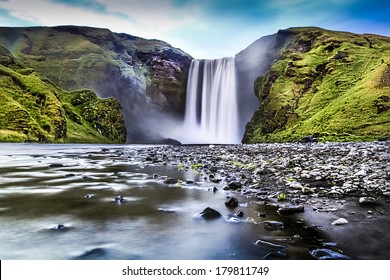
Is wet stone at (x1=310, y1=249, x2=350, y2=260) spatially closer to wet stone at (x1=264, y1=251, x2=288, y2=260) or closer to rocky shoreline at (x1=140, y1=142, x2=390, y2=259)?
rocky shoreline at (x1=140, y1=142, x2=390, y2=259)

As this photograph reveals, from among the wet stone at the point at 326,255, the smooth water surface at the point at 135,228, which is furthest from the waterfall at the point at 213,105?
the wet stone at the point at 326,255

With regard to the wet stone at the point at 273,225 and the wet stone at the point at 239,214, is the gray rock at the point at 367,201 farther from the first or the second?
the wet stone at the point at 239,214

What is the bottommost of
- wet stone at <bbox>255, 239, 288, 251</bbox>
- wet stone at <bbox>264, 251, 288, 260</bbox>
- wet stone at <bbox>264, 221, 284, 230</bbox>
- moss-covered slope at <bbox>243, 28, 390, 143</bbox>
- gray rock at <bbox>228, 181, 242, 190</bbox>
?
gray rock at <bbox>228, 181, 242, 190</bbox>

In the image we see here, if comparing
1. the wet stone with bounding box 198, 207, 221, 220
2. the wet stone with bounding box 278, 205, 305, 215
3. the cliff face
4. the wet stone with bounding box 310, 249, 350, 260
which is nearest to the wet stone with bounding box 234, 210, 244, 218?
the wet stone with bounding box 198, 207, 221, 220

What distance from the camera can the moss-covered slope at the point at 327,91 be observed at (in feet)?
123

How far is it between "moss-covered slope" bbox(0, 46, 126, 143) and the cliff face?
60.4ft

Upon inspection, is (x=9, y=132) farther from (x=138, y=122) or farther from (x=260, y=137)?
(x=138, y=122)

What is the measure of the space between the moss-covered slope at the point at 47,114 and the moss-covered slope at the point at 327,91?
1656 inches

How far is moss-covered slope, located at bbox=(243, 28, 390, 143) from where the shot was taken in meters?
37.5

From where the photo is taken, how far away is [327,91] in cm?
5275

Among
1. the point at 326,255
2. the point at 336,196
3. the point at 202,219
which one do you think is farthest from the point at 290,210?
the point at 326,255

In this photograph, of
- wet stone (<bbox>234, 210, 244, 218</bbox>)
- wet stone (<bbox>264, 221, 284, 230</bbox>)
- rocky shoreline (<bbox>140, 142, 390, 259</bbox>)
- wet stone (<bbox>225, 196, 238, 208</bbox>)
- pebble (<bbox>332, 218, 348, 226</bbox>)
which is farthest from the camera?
wet stone (<bbox>225, 196, 238, 208</bbox>)

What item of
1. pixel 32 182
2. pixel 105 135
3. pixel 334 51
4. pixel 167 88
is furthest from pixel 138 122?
pixel 32 182
